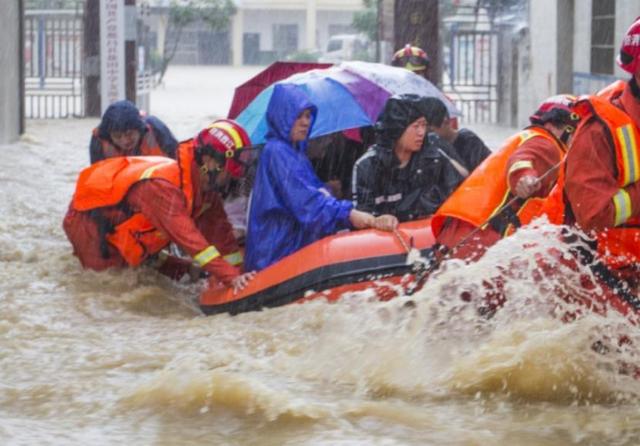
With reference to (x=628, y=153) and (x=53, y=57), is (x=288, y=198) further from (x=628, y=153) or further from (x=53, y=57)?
(x=53, y=57)

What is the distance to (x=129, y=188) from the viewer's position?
862 centimetres

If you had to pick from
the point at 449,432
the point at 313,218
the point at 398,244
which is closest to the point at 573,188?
the point at 449,432

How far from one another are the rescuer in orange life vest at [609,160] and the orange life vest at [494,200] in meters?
1.04

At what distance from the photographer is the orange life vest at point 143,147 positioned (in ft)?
32.5

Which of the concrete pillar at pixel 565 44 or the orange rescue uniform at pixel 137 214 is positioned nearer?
the orange rescue uniform at pixel 137 214

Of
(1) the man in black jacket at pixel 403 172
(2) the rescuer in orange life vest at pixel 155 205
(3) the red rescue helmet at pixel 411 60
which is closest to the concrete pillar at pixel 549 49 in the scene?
(3) the red rescue helmet at pixel 411 60

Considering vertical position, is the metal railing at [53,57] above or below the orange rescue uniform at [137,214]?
above

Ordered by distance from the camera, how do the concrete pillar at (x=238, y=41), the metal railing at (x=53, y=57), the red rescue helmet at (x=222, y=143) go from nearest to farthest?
the red rescue helmet at (x=222, y=143)
the metal railing at (x=53, y=57)
the concrete pillar at (x=238, y=41)

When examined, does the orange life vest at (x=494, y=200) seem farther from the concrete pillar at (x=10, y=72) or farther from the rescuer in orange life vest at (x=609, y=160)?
the concrete pillar at (x=10, y=72)

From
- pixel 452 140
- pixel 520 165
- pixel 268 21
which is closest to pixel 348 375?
pixel 520 165

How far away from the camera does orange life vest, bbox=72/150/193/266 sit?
8.51 metres

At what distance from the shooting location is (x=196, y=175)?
8.54 m

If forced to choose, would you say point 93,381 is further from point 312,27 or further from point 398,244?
point 312,27

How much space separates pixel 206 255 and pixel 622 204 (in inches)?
132
